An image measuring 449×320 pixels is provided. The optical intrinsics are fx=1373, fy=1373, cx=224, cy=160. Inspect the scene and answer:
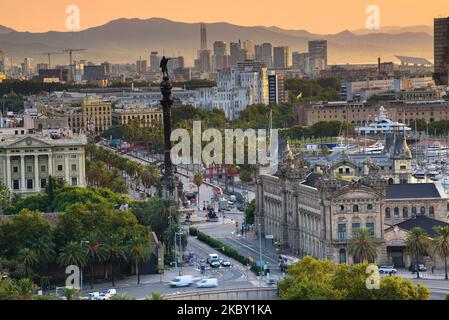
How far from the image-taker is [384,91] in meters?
172

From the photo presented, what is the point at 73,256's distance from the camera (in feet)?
154

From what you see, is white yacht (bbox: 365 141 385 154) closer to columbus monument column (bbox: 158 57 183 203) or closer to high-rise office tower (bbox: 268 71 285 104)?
columbus monument column (bbox: 158 57 183 203)

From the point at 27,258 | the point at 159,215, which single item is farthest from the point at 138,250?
the point at 159,215

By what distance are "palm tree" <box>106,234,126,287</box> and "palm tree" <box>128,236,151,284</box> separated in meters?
0.35

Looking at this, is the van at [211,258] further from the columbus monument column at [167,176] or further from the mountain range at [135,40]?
the mountain range at [135,40]

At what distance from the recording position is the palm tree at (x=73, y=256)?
47000 millimetres

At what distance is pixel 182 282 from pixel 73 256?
13.4ft

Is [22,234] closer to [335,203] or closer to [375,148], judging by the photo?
[335,203]

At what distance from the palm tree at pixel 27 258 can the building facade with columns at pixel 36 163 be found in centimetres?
2465

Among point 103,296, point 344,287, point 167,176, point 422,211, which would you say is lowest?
point 103,296

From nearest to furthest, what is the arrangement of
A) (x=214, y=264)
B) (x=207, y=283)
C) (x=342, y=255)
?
(x=207, y=283)
(x=342, y=255)
(x=214, y=264)

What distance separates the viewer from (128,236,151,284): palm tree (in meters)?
48.3
